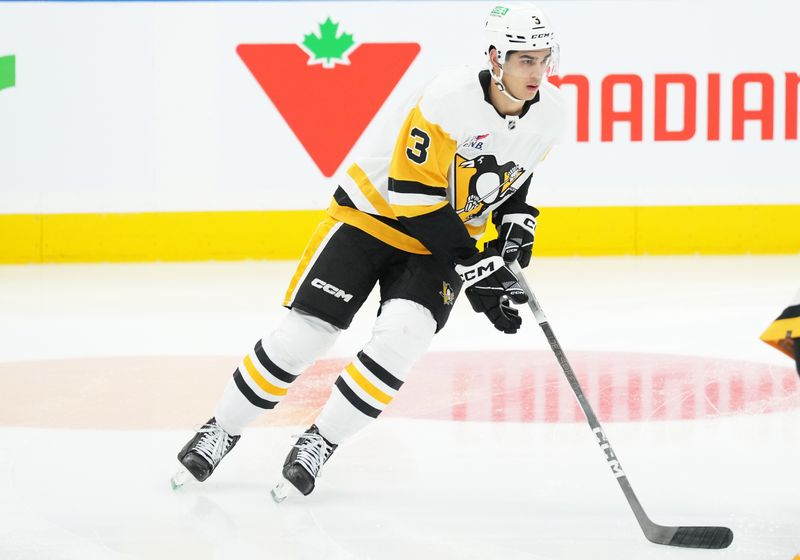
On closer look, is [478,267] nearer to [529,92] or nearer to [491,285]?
[491,285]

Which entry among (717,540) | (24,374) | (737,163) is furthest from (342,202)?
(737,163)

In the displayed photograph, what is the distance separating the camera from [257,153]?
612cm

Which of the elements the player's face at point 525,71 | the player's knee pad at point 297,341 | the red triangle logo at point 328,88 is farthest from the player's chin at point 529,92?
the red triangle logo at point 328,88

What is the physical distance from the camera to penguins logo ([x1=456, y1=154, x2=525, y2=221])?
7.89 feet

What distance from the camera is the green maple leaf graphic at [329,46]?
20.1ft

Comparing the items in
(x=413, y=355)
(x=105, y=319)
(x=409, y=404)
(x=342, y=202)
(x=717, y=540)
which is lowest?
(x=105, y=319)

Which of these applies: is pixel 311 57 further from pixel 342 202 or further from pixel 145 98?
pixel 342 202

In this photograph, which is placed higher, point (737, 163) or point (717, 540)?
point (717, 540)

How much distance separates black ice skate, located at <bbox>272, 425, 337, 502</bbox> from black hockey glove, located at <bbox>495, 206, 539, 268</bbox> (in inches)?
20.9

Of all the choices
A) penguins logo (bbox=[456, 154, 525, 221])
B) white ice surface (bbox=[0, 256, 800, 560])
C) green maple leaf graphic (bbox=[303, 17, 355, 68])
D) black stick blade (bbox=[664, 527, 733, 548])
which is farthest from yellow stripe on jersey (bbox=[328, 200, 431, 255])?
green maple leaf graphic (bbox=[303, 17, 355, 68])

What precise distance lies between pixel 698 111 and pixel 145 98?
278cm

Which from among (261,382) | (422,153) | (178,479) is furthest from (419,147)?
(178,479)

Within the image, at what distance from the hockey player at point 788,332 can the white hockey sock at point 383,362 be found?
2.43 feet

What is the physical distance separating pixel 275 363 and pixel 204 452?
0.77 feet
